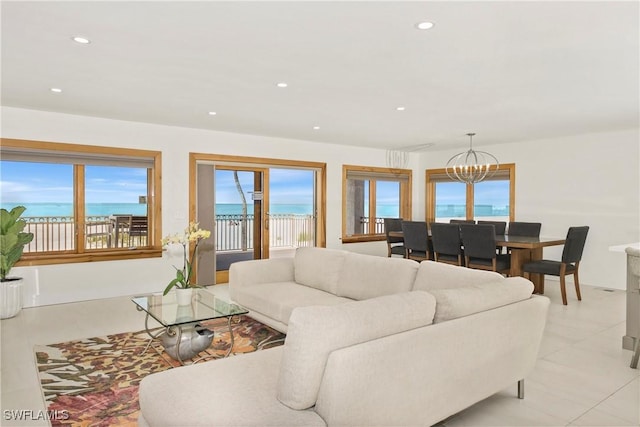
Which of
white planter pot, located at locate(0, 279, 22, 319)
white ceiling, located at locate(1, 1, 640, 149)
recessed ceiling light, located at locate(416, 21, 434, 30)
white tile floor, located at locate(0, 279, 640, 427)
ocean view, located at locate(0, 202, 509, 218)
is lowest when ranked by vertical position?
white tile floor, located at locate(0, 279, 640, 427)

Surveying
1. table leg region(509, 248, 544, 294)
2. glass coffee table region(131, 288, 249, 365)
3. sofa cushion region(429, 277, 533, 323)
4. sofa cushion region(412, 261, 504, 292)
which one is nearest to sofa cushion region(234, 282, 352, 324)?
glass coffee table region(131, 288, 249, 365)

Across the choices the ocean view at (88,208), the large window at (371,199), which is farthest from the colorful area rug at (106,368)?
the large window at (371,199)

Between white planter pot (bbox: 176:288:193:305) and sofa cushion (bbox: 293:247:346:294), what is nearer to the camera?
white planter pot (bbox: 176:288:193:305)

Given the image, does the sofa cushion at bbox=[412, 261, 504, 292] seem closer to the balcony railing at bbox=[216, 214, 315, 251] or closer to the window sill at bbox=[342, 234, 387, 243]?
the balcony railing at bbox=[216, 214, 315, 251]

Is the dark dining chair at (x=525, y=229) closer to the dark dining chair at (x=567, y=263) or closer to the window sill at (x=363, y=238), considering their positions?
the dark dining chair at (x=567, y=263)

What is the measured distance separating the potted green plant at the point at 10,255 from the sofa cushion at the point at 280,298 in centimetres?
241

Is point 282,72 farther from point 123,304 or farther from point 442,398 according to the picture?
point 123,304

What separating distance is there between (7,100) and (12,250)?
157 cm

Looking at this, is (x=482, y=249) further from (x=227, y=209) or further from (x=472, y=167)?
(x=227, y=209)

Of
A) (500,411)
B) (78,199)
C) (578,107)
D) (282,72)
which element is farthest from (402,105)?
(78,199)

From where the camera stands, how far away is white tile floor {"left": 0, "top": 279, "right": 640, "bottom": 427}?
2400 mm

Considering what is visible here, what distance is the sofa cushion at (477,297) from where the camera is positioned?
6.92 feet

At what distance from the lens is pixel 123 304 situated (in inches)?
197

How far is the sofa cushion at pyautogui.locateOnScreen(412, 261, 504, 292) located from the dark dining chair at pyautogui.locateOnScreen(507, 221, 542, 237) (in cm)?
382
